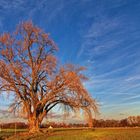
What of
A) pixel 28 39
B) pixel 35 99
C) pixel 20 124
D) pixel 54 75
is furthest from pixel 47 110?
pixel 20 124

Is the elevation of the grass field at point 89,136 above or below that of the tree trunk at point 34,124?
below

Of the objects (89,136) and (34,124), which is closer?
(89,136)

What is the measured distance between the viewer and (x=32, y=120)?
40.5m

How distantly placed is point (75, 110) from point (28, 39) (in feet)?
40.6

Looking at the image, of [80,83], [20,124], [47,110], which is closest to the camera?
[80,83]

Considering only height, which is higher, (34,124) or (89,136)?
(34,124)

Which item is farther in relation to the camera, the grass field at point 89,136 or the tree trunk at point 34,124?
the tree trunk at point 34,124

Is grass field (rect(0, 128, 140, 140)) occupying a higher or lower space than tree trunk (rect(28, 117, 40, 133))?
lower

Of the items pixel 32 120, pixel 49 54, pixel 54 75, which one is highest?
pixel 49 54

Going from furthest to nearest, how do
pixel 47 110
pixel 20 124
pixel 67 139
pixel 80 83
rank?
pixel 20 124, pixel 47 110, pixel 80 83, pixel 67 139

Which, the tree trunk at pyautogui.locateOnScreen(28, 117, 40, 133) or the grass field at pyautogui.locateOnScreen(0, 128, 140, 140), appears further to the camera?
the tree trunk at pyautogui.locateOnScreen(28, 117, 40, 133)

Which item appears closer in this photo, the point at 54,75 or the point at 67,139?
the point at 67,139

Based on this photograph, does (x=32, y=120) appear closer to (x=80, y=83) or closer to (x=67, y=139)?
(x=80, y=83)

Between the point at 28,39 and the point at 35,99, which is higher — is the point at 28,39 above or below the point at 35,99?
above
